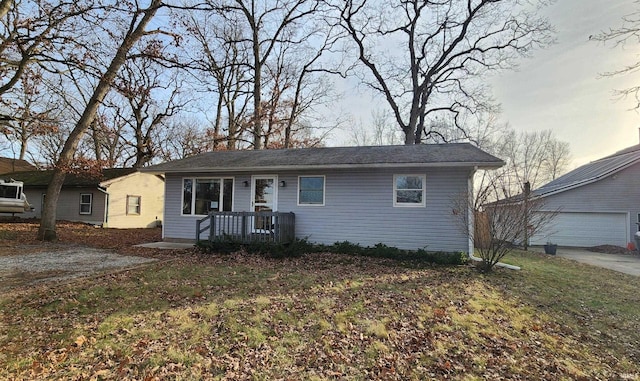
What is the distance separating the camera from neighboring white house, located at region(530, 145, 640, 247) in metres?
16.6

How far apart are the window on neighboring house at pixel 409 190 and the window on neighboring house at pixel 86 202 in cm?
1848

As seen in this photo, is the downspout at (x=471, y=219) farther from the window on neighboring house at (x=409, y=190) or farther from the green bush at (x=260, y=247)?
the green bush at (x=260, y=247)

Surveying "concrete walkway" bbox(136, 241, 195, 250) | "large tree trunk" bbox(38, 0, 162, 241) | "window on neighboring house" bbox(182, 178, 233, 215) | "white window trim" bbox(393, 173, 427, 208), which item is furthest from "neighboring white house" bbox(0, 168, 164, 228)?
"white window trim" bbox(393, 173, 427, 208)

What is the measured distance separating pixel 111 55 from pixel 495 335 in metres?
14.7

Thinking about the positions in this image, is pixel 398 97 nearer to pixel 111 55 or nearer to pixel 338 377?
pixel 111 55

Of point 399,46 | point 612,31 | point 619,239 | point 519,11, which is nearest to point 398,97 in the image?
point 399,46

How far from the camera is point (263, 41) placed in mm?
21469

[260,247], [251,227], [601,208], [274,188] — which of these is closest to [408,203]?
[274,188]

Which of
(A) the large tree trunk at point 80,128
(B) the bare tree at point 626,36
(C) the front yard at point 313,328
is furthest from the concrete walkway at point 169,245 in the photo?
(B) the bare tree at point 626,36

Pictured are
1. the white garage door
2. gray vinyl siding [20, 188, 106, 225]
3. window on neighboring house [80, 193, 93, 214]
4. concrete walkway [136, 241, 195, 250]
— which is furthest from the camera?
window on neighboring house [80, 193, 93, 214]

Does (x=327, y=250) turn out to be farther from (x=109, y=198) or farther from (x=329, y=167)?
(x=109, y=198)

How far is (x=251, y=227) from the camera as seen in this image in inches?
399

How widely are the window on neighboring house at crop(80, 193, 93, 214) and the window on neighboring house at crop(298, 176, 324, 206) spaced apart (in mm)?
15486

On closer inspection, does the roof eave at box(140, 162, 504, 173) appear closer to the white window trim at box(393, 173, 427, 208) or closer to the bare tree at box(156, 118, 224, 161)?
the white window trim at box(393, 173, 427, 208)
